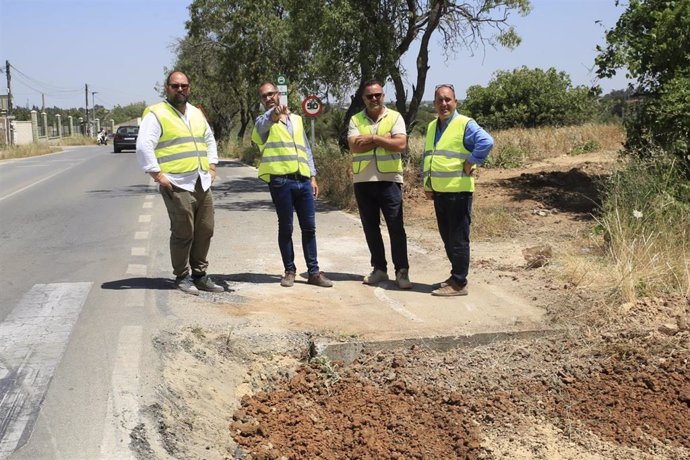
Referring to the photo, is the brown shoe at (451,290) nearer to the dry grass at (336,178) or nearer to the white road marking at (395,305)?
the white road marking at (395,305)

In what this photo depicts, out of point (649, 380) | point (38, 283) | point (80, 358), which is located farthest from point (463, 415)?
point (38, 283)

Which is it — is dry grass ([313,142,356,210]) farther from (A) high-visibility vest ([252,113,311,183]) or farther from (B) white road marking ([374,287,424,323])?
(B) white road marking ([374,287,424,323])

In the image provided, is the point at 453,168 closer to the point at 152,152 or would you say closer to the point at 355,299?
the point at 355,299

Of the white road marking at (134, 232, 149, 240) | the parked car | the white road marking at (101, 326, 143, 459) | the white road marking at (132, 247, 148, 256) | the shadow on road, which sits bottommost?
the white road marking at (101, 326, 143, 459)

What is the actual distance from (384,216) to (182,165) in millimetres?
1954

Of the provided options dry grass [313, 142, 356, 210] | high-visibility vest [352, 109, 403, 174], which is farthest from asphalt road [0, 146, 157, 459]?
dry grass [313, 142, 356, 210]

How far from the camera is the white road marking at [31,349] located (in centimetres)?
401

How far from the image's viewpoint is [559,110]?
108 feet

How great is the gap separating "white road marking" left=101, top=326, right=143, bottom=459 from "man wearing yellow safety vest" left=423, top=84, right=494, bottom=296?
9.30 feet

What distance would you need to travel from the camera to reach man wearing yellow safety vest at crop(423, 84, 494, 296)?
21.0 feet

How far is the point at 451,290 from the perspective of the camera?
6680 millimetres

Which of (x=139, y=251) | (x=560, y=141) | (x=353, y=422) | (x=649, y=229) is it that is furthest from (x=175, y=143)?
(x=560, y=141)

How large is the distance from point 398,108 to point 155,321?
10154mm

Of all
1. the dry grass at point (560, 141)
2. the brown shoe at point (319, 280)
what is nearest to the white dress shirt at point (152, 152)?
the brown shoe at point (319, 280)
